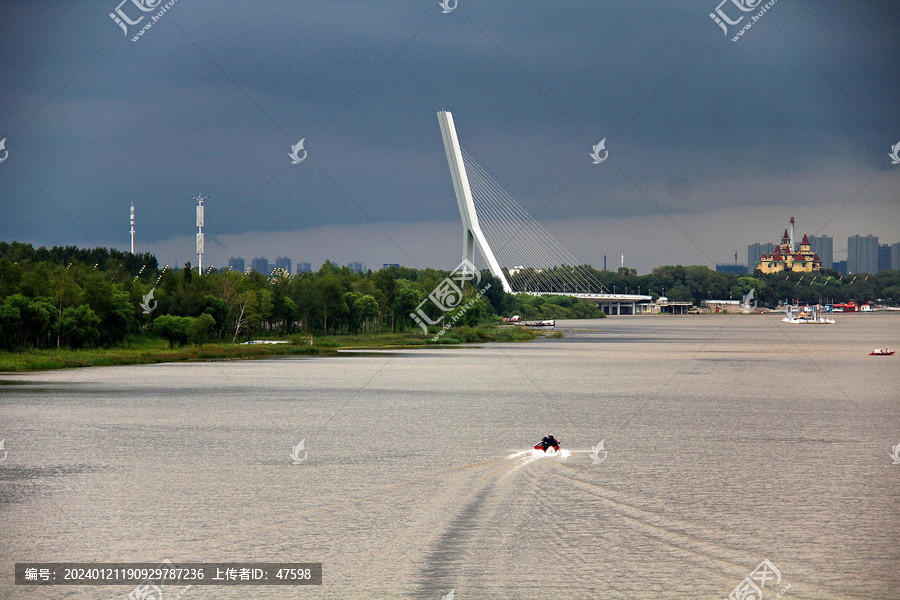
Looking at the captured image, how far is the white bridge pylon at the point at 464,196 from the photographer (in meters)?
64.8

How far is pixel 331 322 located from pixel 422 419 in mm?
46633

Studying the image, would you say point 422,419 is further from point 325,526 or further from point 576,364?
point 576,364

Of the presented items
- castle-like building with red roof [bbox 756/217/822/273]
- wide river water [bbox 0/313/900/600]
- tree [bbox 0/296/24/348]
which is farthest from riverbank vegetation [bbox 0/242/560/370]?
castle-like building with red roof [bbox 756/217/822/273]

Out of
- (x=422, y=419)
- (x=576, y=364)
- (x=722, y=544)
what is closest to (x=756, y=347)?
(x=576, y=364)

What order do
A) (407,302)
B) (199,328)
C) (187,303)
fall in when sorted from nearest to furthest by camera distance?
(199,328) < (187,303) < (407,302)

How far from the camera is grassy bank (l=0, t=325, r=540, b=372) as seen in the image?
38.3m

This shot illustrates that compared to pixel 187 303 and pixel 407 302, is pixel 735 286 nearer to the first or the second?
pixel 407 302

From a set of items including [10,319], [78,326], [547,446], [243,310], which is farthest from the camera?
[243,310]

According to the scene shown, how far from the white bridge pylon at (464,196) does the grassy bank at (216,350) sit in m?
6.29

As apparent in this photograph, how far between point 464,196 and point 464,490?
5502 cm

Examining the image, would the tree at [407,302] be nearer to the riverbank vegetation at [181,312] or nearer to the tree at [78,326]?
the riverbank vegetation at [181,312]

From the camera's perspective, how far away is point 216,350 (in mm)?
47844

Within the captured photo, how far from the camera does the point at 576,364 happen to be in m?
42.6

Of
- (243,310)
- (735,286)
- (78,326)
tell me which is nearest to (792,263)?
(735,286)
